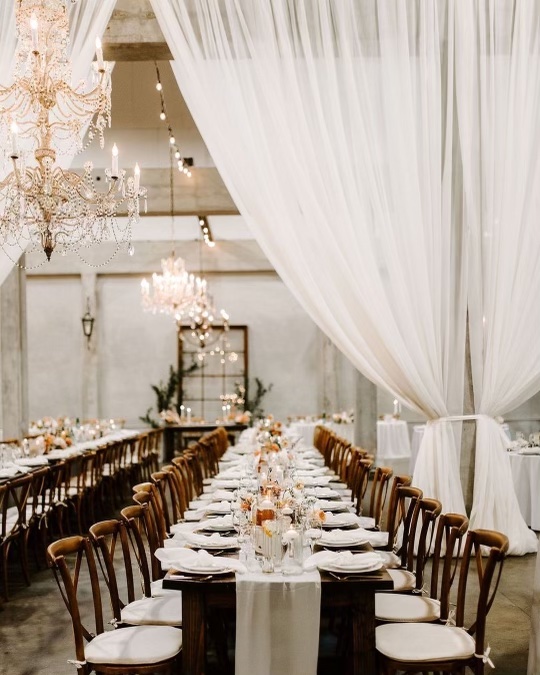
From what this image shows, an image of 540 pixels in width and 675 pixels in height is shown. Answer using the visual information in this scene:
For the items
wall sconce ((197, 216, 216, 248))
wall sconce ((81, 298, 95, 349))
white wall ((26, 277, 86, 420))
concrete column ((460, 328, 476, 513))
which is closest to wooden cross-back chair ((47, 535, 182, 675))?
concrete column ((460, 328, 476, 513))

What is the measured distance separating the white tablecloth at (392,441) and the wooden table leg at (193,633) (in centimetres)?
1172

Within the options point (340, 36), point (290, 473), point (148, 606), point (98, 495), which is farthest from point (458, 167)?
point (98, 495)

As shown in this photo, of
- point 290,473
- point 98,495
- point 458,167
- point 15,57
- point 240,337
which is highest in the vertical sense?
point 15,57

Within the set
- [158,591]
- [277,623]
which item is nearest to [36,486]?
[158,591]

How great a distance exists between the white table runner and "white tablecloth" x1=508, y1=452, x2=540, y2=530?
17.5ft

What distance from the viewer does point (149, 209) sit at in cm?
1375

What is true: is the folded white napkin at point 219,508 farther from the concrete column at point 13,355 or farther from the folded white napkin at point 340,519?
the concrete column at point 13,355

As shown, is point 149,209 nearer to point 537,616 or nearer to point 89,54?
point 89,54

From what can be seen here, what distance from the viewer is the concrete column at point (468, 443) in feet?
21.2

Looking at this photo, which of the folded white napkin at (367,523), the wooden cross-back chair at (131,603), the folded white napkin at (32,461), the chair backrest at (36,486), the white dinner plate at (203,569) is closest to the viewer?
the white dinner plate at (203,569)

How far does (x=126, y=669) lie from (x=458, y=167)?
4.35 meters

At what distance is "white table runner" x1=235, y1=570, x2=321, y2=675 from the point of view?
3.05 meters

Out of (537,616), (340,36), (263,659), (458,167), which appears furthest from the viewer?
(458,167)

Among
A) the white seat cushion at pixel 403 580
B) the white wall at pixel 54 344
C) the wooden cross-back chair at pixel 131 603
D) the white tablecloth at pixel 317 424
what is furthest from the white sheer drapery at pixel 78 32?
the white wall at pixel 54 344
